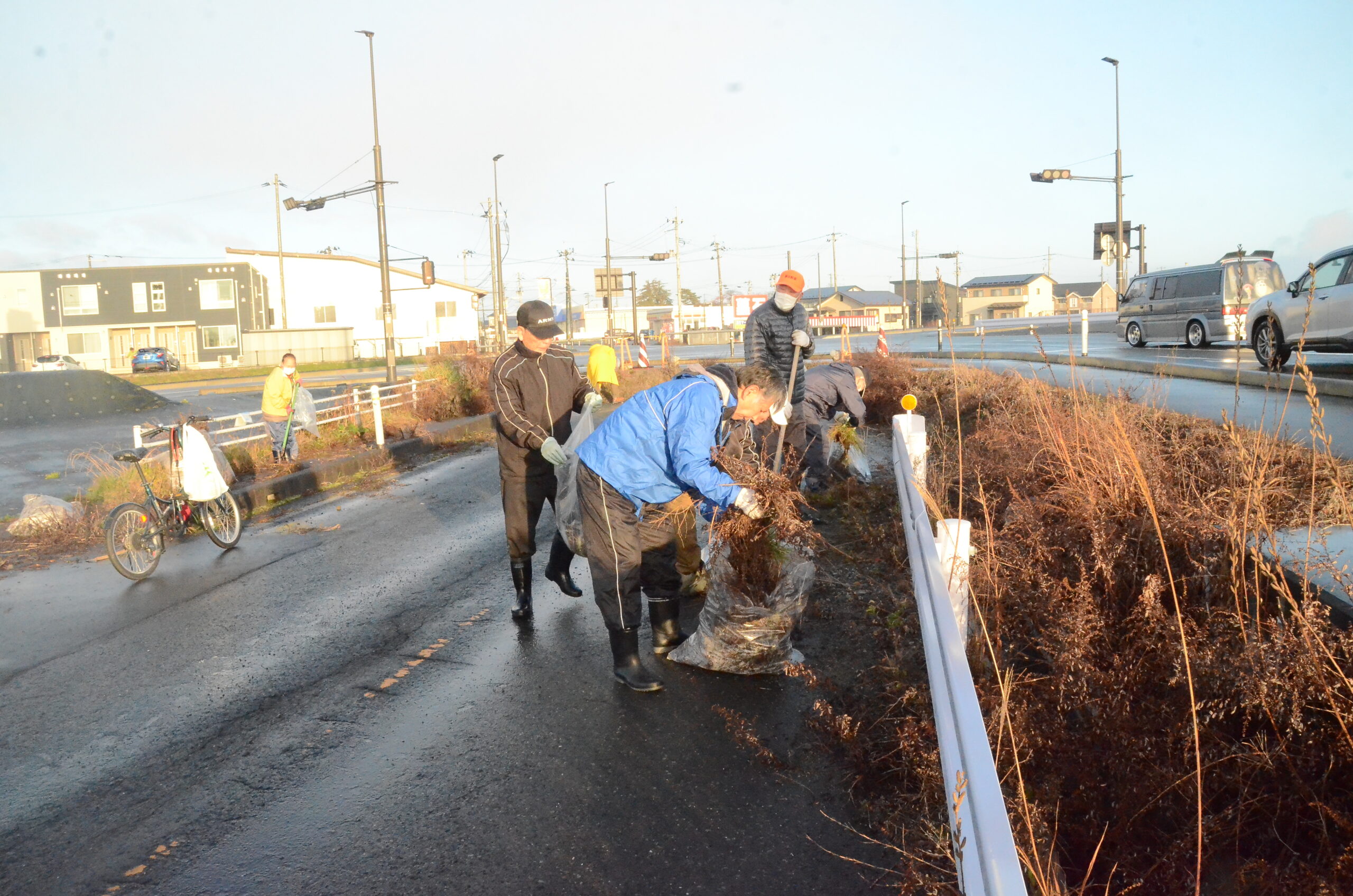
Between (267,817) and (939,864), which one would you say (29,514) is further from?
(939,864)

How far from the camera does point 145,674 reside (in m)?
5.05

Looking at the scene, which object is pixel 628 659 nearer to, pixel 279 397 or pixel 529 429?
pixel 529 429

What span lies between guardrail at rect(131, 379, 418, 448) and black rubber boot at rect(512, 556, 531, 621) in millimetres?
7323

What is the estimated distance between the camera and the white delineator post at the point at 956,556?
3.59 m

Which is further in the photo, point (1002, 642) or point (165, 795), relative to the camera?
point (1002, 642)

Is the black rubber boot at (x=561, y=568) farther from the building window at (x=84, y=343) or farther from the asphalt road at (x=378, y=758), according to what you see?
the building window at (x=84, y=343)

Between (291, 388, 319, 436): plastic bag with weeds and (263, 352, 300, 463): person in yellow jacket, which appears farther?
(291, 388, 319, 436): plastic bag with weeds

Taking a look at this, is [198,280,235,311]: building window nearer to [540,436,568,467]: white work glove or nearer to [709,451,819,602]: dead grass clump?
[540,436,568,467]: white work glove

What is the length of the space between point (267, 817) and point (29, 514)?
713 centimetres

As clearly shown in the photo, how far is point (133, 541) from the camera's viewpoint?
7.35 metres

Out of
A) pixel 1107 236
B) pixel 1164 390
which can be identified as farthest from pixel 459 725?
pixel 1107 236

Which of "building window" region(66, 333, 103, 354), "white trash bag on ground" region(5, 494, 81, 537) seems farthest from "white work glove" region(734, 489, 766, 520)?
"building window" region(66, 333, 103, 354)

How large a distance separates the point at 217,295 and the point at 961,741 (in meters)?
63.1

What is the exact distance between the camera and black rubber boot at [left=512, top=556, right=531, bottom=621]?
19.0 feet
